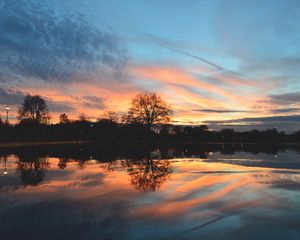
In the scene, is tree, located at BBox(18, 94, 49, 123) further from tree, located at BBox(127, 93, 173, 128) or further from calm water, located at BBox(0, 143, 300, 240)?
calm water, located at BBox(0, 143, 300, 240)

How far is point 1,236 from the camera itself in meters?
7.10

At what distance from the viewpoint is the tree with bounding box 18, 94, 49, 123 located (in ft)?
363

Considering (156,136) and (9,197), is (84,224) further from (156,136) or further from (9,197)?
(156,136)

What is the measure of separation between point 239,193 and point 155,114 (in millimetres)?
71180

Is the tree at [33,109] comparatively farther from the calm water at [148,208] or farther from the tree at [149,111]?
the calm water at [148,208]

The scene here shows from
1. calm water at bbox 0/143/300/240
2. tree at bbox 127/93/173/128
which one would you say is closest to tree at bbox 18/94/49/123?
tree at bbox 127/93/173/128

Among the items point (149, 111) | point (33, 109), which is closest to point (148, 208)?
point (149, 111)

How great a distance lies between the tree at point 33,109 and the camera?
4354 inches

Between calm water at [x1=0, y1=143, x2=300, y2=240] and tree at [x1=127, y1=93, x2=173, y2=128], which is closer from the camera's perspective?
calm water at [x1=0, y1=143, x2=300, y2=240]

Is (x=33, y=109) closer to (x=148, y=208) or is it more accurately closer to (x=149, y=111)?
(x=149, y=111)

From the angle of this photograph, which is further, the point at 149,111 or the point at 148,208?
the point at 149,111

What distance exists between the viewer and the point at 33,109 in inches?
4402

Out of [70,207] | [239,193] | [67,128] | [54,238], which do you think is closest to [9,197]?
[70,207]

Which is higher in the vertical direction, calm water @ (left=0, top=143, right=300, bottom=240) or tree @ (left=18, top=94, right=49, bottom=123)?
tree @ (left=18, top=94, right=49, bottom=123)
